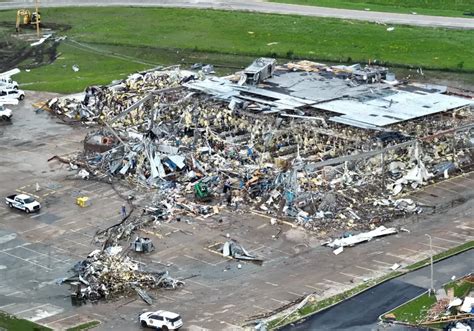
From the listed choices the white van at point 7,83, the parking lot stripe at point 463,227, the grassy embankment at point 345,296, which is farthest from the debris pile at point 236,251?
the white van at point 7,83

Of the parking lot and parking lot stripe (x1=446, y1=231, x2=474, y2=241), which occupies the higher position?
parking lot stripe (x1=446, y1=231, x2=474, y2=241)

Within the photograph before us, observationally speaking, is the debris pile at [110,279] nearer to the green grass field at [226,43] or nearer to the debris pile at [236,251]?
the debris pile at [236,251]

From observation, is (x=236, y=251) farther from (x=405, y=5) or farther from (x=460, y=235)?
(x=405, y=5)

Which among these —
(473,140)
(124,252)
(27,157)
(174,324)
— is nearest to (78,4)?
(27,157)

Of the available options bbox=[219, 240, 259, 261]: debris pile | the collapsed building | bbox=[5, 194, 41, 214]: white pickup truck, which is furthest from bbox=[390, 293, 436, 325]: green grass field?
bbox=[5, 194, 41, 214]: white pickup truck

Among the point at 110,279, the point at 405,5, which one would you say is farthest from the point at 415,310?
the point at 405,5

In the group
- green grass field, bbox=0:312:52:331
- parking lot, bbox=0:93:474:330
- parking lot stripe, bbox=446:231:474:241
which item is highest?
parking lot stripe, bbox=446:231:474:241

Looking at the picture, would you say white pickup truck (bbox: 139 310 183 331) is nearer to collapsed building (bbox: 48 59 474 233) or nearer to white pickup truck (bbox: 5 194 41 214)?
collapsed building (bbox: 48 59 474 233)
